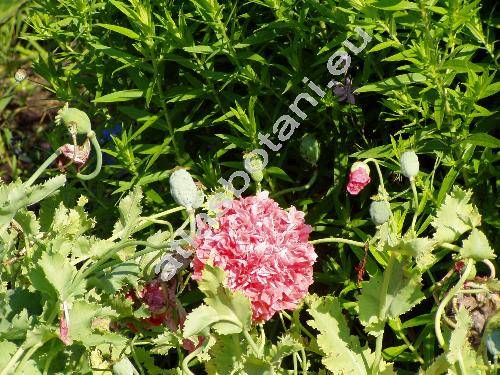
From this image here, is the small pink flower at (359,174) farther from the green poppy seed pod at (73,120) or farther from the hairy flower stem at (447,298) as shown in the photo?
the green poppy seed pod at (73,120)

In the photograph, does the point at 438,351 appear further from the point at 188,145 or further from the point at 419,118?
A: the point at 188,145

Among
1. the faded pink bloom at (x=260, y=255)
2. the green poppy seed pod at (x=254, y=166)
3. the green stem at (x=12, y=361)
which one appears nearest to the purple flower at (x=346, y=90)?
the green poppy seed pod at (x=254, y=166)

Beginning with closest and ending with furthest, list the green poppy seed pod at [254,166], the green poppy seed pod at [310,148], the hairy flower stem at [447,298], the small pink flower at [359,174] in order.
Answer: the hairy flower stem at [447,298] → the small pink flower at [359,174] → the green poppy seed pod at [254,166] → the green poppy seed pod at [310,148]

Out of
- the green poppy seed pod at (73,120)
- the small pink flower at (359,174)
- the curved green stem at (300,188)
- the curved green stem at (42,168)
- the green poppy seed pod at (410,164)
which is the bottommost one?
the curved green stem at (300,188)

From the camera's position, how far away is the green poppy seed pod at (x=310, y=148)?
1.61m

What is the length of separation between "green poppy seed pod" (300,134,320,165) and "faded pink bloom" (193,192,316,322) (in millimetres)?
262

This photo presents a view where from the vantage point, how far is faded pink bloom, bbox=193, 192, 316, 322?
1.34m

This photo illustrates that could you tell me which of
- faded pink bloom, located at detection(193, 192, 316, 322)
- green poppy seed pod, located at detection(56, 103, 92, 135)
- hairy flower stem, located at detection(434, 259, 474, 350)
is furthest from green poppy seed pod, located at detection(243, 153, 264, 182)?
hairy flower stem, located at detection(434, 259, 474, 350)

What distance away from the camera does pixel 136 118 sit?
1.75 meters

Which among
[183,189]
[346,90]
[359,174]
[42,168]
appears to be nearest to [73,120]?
[42,168]

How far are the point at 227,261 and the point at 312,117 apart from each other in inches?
19.1

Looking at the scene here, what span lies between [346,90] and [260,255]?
1.46 ft

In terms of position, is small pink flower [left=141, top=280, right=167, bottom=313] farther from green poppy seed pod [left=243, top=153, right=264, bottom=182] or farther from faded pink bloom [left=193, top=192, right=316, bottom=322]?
green poppy seed pod [left=243, top=153, right=264, bottom=182]

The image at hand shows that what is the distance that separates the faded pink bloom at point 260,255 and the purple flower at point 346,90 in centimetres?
34
